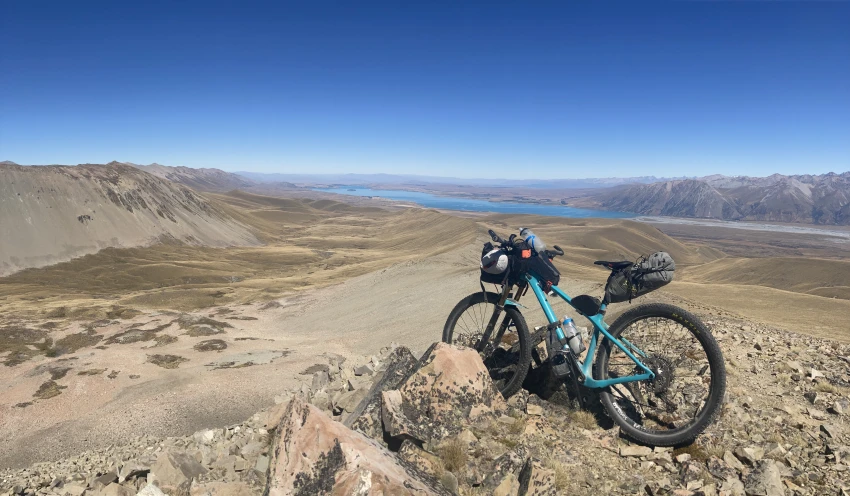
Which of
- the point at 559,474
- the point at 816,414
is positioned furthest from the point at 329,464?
the point at 816,414

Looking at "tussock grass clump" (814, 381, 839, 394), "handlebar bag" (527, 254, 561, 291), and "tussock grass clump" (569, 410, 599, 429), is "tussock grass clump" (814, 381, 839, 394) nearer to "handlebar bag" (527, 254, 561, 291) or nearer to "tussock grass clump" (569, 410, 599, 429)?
"tussock grass clump" (569, 410, 599, 429)

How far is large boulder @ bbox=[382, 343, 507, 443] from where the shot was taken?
5711 mm

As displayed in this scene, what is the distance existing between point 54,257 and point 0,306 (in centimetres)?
3921

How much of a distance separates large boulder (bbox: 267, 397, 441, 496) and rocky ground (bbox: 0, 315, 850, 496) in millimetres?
14

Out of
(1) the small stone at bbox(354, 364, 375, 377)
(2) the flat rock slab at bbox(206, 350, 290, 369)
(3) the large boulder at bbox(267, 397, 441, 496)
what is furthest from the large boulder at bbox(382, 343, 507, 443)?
(2) the flat rock slab at bbox(206, 350, 290, 369)

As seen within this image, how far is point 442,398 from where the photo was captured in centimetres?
618

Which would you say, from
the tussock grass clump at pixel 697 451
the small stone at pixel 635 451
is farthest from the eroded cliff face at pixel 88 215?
the tussock grass clump at pixel 697 451

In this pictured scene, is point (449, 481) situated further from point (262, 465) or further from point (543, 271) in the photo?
point (543, 271)

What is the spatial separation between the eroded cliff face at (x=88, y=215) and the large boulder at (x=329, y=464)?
101m

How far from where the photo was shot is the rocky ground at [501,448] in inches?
173

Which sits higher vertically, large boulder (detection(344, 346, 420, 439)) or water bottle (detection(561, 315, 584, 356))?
water bottle (detection(561, 315, 584, 356))

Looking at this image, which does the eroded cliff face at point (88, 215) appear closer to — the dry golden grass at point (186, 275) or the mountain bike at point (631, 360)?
the dry golden grass at point (186, 275)

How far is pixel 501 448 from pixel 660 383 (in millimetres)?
2465

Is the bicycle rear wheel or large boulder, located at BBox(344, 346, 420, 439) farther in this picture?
the bicycle rear wheel
